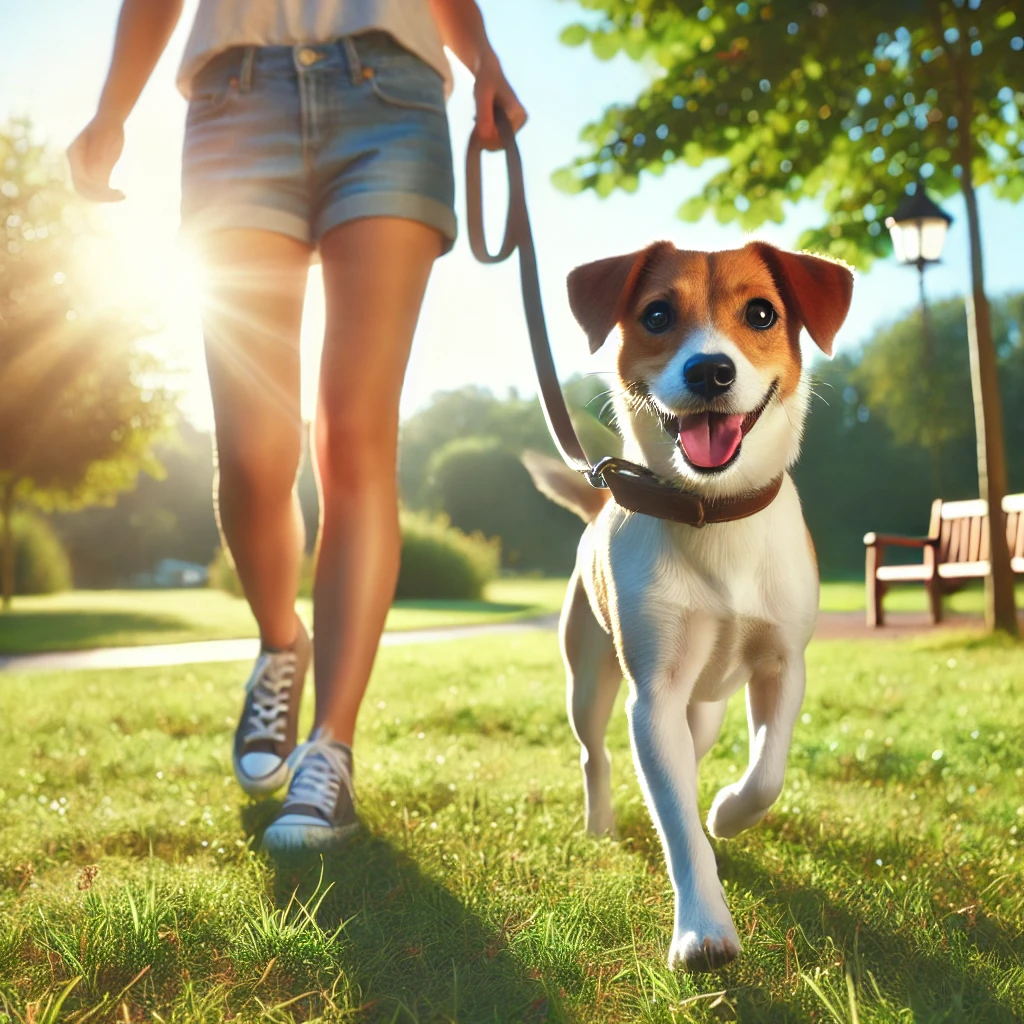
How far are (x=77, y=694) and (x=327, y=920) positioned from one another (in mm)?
5230

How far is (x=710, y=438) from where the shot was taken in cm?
208

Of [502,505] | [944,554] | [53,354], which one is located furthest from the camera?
[502,505]

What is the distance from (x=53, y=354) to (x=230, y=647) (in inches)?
361

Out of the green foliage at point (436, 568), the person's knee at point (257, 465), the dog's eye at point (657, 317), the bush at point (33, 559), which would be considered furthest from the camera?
the bush at point (33, 559)

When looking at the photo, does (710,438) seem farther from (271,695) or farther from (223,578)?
(223,578)

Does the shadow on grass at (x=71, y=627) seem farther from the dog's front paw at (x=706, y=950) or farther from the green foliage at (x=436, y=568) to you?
the dog's front paw at (x=706, y=950)

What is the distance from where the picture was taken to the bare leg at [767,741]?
2.12 m

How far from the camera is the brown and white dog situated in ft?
6.64

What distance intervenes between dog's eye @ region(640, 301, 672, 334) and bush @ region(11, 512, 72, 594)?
27.4 meters

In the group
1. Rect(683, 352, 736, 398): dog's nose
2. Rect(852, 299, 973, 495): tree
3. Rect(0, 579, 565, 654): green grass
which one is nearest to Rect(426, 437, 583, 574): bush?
Rect(852, 299, 973, 495): tree

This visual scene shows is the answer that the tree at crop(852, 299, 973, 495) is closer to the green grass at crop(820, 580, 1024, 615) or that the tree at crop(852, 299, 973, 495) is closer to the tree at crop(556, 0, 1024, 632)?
the green grass at crop(820, 580, 1024, 615)

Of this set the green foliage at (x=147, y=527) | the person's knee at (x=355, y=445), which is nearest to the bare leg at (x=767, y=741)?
the person's knee at (x=355, y=445)

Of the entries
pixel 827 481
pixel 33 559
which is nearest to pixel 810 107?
pixel 33 559

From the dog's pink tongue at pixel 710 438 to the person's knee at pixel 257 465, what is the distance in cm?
152
